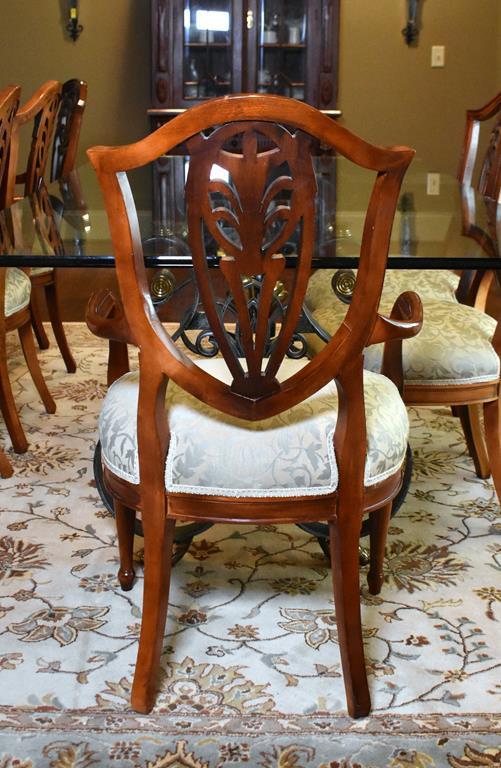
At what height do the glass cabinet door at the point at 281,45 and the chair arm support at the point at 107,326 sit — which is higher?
the glass cabinet door at the point at 281,45

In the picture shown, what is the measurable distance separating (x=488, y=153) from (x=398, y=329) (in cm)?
148

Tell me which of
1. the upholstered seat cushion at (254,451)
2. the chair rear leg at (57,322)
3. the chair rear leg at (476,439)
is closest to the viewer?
the upholstered seat cushion at (254,451)

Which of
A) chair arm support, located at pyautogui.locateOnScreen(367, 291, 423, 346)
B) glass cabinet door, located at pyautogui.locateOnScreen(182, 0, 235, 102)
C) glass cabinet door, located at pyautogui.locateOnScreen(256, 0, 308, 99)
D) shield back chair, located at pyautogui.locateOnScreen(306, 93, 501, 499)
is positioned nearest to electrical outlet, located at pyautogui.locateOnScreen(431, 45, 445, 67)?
glass cabinet door, located at pyautogui.locateOnScreen(256, 0, 308, 99)

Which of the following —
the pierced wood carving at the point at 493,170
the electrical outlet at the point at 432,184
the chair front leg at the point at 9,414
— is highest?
the pierced wood carving at the point at 493,170

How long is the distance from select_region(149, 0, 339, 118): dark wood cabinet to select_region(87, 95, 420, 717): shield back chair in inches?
144

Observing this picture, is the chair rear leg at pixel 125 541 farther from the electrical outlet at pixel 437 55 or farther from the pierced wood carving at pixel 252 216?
the electrical outlet at pixel 437 55

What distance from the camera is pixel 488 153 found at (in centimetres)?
263

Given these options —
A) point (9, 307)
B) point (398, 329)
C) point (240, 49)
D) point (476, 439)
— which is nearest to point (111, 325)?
point (398, 329)

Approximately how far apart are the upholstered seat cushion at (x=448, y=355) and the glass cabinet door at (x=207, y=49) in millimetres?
3248

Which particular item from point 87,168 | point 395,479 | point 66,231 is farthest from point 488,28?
point 395,479

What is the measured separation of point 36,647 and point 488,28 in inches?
179

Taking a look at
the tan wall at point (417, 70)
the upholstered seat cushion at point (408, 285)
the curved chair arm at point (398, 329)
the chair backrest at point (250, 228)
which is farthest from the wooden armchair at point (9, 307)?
the tan wall at point (417, 70)

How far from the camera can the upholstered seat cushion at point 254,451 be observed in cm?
131

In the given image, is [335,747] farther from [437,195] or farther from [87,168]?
[87,168]
